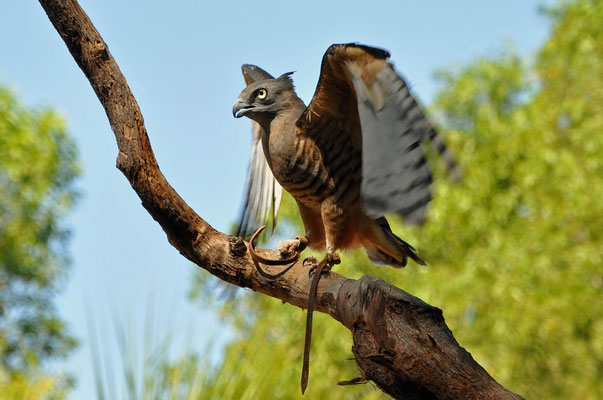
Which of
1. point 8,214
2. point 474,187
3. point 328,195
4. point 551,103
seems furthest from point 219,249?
point 551,103

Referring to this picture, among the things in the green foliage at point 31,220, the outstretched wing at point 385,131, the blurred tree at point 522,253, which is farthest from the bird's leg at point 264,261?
the green foliage at point 31,220

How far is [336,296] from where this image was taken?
2244 millimetres

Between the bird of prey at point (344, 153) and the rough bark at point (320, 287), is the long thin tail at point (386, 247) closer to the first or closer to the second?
the bird of prey at point (344, 153)

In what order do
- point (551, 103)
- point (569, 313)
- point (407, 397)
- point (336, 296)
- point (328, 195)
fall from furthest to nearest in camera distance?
point (551, 103) < point (569, 313) < point (328, 195) < point (336, 296) < point (407, 397)

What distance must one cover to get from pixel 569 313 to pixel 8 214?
8.37m

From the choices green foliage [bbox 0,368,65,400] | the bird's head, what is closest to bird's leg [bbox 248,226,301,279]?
the bird's head

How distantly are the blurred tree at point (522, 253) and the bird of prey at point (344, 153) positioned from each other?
350 cm

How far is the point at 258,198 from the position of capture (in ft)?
11.1

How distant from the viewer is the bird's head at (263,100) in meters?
3.01

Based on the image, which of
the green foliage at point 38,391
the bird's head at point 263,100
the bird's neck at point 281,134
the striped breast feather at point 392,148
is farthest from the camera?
the green foliage at point 38,391

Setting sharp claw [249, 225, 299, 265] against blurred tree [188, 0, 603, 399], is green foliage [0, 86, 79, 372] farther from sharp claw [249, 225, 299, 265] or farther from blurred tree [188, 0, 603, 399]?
sharp claw [249, 225, 299, 265]

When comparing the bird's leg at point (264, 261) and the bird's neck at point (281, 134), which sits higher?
the bird's neck at point (281, 134)

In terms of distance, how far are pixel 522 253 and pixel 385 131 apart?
7.25 meters

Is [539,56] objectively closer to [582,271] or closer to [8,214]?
[582,271]
